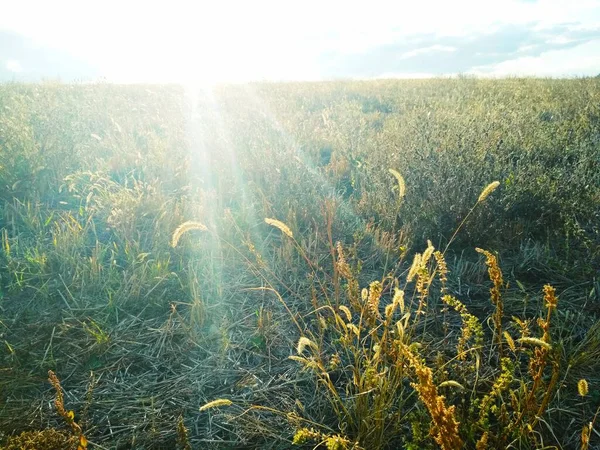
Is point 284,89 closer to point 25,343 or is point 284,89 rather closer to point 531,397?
point 25,343

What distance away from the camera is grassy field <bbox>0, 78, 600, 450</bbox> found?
5.99 ft

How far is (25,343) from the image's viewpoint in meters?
2.50

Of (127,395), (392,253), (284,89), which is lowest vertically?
(127,395)

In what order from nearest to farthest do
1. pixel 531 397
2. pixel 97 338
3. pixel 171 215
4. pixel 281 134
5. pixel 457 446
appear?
pixel 457 446
pixel 531 397
pixel 97 338
pixel 171 215
pixel 281 134

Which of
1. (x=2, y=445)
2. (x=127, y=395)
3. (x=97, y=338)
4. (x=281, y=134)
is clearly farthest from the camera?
(x=281, y=134)

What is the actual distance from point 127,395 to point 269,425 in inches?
28.8

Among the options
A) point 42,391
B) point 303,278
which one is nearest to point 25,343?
point 42,391

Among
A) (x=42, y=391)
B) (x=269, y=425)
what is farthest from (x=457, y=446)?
(x=42, y=391)

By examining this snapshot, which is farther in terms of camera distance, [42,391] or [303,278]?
[303,278]

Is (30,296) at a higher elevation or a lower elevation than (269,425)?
higher

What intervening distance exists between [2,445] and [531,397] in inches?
80.7

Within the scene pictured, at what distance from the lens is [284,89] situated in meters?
11.2

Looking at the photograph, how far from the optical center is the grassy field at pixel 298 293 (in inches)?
71.9

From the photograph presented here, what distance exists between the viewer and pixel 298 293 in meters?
2.90
